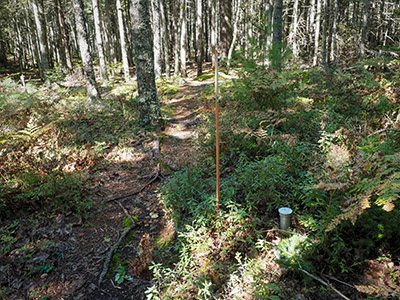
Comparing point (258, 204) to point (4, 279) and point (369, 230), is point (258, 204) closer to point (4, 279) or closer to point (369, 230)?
point (369, 230)

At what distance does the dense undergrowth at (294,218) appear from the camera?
275 centimetres

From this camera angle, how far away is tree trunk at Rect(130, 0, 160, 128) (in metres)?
8.09

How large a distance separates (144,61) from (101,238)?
5888mm

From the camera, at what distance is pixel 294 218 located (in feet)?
12.1

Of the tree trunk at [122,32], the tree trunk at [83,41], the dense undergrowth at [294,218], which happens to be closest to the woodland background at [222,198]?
the dense undergrowth at [294,218]

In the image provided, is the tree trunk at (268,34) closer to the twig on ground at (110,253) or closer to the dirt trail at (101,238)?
the dirt trail at (101,238)

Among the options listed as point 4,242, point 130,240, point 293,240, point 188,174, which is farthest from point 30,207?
point 293,240

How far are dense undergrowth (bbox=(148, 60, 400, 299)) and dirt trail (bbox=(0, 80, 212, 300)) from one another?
0.54 m

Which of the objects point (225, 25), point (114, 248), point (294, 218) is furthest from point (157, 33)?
point (294, 218)

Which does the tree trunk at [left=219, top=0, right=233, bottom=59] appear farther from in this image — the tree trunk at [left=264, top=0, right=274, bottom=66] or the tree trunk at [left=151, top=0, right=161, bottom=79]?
the tree trunk at [left=151, top=0, right=161, bottom=79]

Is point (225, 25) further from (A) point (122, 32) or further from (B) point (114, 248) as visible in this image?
(B) point (114, 248)

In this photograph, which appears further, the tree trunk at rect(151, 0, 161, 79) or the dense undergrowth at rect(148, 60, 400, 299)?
the tree trunk at rect(151, 0, 161, 79)

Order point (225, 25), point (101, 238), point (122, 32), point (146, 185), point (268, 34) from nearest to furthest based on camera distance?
point (101, 238) < point (146, 185) < point (268, 34) < point (122, 32) < point (225, 25)

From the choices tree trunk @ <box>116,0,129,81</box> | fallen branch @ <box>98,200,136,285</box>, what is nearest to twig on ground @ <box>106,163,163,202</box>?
fallen branch @ <box>98,200,136,285</box>
